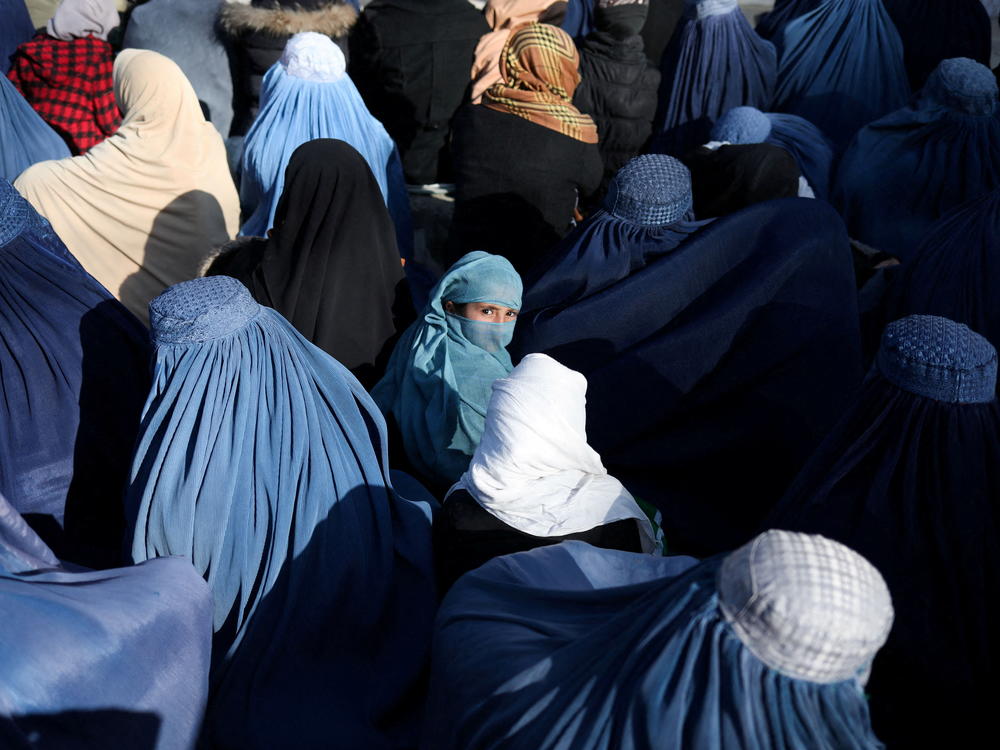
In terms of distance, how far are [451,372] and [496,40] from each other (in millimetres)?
2473

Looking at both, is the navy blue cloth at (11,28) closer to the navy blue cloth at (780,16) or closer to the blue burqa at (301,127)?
the blue burqa at (301,127)

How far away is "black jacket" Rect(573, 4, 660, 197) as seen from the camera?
4078 millimetres

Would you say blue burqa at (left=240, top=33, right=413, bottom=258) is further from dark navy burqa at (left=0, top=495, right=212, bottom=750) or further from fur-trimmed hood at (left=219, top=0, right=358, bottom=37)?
dark navy burqa at (left=0, top=495, right=212, bottom=750)

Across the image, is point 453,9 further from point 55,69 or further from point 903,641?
point 903,641

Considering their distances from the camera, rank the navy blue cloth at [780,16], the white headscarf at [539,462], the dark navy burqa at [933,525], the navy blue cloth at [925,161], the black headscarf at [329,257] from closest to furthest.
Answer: the dark navy burqa at [933,525], the white headscarf at [539,462], the black headscarf at [329,257], the navy blue cloth at [925,161], the navy blue cloth at [780,16]

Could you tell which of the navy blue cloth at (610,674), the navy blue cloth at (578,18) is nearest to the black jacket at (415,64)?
the navy blue cloth at (578,18)

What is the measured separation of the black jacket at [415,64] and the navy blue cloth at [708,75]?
110cm

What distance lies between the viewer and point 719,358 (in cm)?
252

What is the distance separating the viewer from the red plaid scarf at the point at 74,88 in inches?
150

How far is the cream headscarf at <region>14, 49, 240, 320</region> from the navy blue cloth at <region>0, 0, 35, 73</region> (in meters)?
1.07

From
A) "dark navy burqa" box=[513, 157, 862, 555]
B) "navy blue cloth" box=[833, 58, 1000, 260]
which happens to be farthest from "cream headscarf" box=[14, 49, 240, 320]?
"navy blue cloth" box=[833, 58, 1000, 260]

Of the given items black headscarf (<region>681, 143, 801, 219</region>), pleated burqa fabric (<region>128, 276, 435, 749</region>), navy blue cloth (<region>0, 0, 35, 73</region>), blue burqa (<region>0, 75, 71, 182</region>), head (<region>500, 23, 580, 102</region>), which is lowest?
pleated burqa fabric (<region>128, 276, 435, 749</region>)

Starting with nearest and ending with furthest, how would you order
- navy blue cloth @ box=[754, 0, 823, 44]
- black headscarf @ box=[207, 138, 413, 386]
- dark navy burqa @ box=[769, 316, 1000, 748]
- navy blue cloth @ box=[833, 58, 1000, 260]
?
dark navy burqa @ box=[769, 316, 1000, 748]
black headscarf @ box=[207, 138, 413, 386]
navy blue cloth @ box=[833, 58, 1000, 260]
navy blue cloth @ box=[754, 0, 823, 44]

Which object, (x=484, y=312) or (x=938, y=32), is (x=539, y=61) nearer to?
(x=484, y=312)
